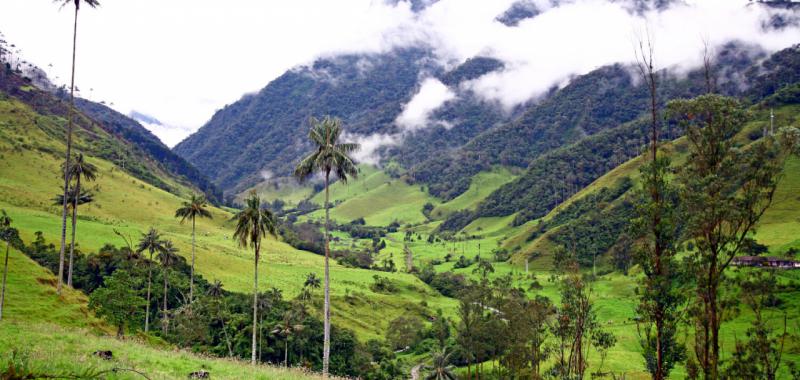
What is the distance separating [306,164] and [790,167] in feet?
576

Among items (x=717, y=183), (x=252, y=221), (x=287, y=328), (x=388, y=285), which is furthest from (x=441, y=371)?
(x=388, y=285)

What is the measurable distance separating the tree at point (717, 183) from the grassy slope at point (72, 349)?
2015cm

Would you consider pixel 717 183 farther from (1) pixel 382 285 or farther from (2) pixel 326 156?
(1) pixel 382 285

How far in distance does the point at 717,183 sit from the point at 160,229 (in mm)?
145880

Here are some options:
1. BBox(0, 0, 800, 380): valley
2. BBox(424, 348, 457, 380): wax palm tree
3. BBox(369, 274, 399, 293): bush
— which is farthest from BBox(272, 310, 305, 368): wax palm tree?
BBox(369, 274, 399, 293): bush

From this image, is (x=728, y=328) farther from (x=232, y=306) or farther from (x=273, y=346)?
(x=232, y=306)

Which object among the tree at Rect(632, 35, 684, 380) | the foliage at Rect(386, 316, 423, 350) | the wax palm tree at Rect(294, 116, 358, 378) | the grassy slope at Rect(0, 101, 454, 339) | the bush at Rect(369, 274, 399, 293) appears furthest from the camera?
the bush at Rect(369, 274, 399, 293)

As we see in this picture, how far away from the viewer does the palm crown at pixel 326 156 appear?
37.9m

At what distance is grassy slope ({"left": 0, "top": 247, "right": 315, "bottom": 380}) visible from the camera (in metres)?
16.4

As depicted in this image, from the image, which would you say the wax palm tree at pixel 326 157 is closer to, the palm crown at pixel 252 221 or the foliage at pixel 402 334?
the palm crown at pixel 252 221

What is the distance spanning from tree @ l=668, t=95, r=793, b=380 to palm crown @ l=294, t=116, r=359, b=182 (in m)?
21.5

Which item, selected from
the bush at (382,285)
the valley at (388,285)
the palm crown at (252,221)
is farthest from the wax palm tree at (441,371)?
the bush at (382,285)

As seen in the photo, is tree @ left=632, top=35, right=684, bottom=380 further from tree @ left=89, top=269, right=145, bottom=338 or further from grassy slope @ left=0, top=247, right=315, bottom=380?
tree @ left=89, top=269, right=145, bottom=338

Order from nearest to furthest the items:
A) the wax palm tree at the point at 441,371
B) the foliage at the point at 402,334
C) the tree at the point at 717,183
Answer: the tree at the point at 717,183, the wax palm tree at the point at 441,371, the foliage at the point at 402,334
